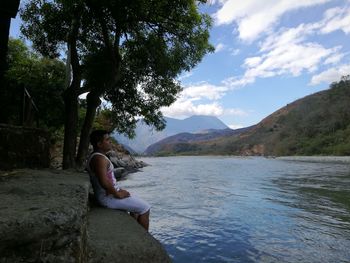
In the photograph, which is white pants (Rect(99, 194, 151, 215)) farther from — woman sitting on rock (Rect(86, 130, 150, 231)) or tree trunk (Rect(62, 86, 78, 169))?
tree trunk (Rect(62, 86, 78, 169))

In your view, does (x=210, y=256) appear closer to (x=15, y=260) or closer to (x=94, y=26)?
(x=15, y=260)

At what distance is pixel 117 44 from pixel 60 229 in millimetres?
10873

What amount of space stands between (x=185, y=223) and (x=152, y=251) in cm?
853

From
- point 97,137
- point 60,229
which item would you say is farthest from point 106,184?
point 60,229

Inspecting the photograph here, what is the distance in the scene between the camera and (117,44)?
1331cm

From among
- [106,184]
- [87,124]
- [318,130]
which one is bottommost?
[106,184]

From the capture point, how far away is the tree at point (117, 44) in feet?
38.7

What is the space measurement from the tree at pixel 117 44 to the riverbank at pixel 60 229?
21.3 ft

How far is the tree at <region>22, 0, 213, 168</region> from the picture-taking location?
11.8 m

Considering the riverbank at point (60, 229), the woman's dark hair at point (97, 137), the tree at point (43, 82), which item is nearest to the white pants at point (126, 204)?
the riverbank at point (60, 229)

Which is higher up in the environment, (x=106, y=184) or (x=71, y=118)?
(x=71, y=118)

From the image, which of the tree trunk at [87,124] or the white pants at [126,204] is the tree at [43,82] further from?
the white pants at [126,204]

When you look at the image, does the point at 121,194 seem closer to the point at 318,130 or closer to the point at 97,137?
the point at 97,137

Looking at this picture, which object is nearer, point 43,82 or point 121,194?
point 121,194
